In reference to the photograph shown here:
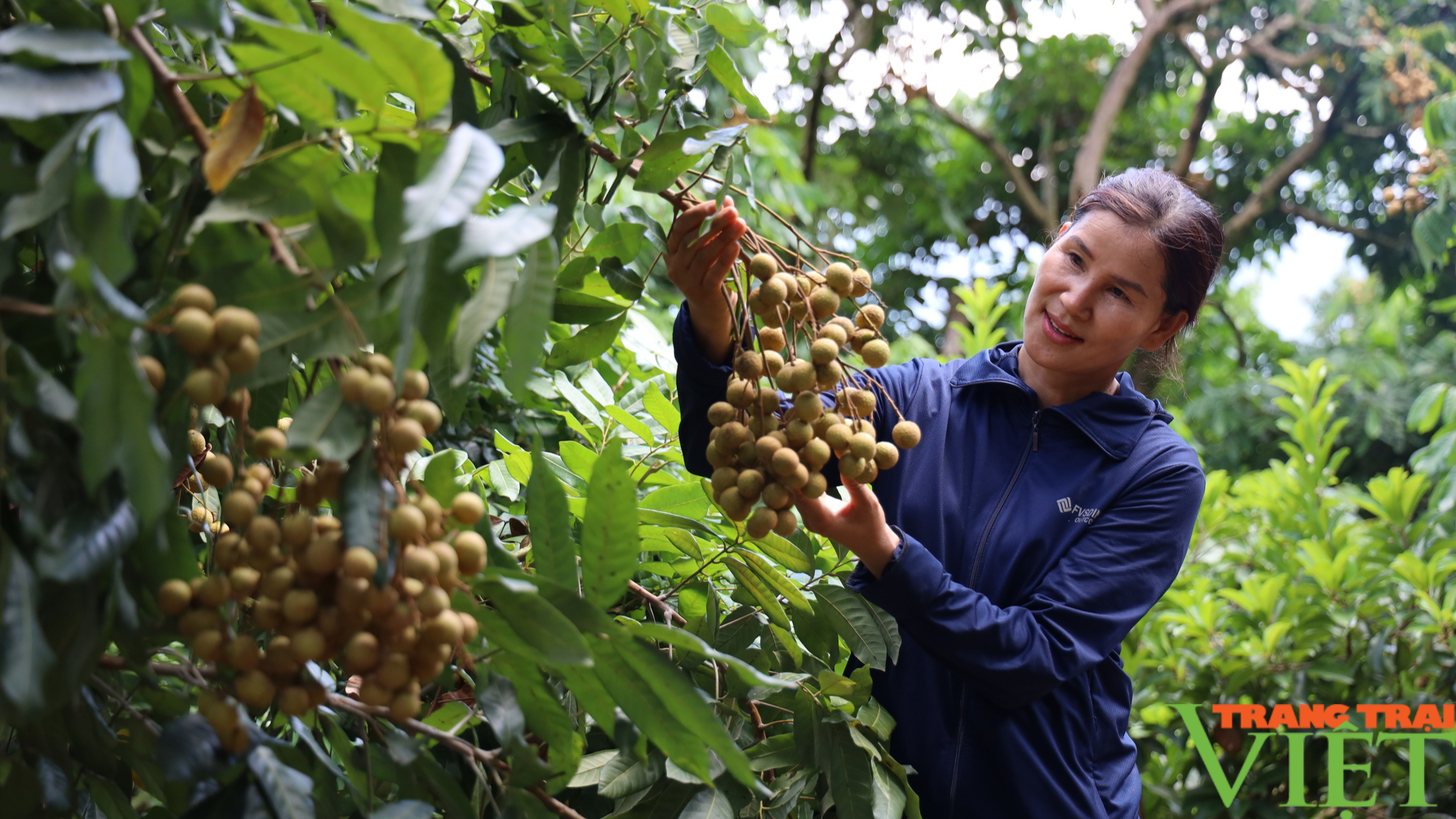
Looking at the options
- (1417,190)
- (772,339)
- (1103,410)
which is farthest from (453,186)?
(1417,190)

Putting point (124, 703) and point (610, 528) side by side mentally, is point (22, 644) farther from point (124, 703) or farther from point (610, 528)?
point (610, 528)

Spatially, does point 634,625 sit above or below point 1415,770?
below

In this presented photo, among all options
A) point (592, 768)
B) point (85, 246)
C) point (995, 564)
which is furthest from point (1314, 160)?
point (85, 246)

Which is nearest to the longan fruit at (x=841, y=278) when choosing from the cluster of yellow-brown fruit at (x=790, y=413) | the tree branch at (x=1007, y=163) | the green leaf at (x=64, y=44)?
the cluster of yellow-brown fruit at (x=790, y=413)

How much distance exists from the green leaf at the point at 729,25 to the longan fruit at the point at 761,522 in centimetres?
43

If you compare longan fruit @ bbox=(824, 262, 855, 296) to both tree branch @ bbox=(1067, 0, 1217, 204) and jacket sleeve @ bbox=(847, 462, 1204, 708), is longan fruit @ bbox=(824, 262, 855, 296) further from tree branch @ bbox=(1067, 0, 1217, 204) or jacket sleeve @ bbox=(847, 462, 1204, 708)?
tree branch @ bbox=(1067, 0, 1217, 204)

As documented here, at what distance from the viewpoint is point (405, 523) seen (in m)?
0.61

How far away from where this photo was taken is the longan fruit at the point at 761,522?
915 millimetres

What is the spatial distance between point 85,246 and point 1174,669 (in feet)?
8.86

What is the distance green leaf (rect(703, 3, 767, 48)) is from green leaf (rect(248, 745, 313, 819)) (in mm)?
705

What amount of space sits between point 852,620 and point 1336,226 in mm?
5726

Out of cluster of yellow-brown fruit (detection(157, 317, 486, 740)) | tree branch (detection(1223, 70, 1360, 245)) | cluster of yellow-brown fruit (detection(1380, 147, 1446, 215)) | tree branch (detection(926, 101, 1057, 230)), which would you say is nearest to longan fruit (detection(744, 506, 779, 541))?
cluster of yellow-brown fruit (detection(157, 317, 486, 740))

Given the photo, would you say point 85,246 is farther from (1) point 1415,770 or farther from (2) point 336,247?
(1) point 1415,770

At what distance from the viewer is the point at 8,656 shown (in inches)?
20.7
